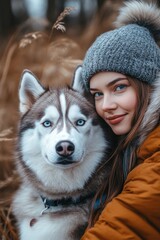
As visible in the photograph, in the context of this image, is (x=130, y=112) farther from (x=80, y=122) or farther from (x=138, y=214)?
(x=138, y=214)

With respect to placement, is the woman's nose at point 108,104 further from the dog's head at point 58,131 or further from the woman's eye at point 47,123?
the woman's eye at point 47,123

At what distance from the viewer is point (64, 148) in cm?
223

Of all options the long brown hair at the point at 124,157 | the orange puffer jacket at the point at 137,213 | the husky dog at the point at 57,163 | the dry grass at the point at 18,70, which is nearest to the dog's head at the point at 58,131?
the husky dog at the point at 57,163

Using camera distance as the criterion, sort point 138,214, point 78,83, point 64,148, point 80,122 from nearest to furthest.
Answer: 1. point 138,214
2. point 64,148
3. point 80,122
4. point 78,83

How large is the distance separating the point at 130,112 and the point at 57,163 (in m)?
0.45

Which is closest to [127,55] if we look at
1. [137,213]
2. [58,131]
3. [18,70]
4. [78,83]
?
[78,83]

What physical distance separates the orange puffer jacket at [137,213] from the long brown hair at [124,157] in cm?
26

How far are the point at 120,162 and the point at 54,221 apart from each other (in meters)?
0.47

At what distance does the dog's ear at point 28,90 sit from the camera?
2594 mm

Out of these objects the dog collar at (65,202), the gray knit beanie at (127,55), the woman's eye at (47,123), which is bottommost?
the dog collar at (65,202)

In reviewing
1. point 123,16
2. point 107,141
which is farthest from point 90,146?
point 123,16

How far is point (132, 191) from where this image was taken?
2059 millimetres

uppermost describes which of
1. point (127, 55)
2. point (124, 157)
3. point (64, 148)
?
point (127, 55)

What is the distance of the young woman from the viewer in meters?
2.01
